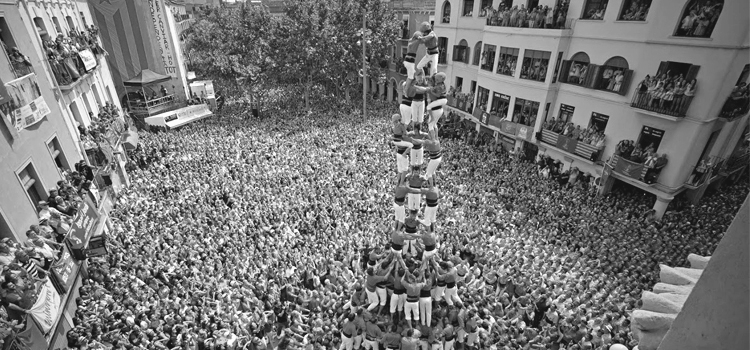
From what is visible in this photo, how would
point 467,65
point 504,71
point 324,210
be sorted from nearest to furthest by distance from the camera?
point 324,210, point 504,71, point 467,65

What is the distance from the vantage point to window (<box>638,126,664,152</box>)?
Answer: 17.0m

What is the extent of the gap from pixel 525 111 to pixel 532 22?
4990 mm

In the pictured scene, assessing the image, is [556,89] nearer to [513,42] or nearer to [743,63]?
[513,42]

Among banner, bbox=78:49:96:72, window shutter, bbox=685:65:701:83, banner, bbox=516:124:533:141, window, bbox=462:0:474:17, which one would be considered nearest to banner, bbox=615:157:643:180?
window shutter, bbox=685:65:701:83

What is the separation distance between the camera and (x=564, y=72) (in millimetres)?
20422

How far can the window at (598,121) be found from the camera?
19.1m

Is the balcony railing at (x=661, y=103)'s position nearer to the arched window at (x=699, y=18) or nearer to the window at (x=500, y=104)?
the arched window at (x=699, y=18)

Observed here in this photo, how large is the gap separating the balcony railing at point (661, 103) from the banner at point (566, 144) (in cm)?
324

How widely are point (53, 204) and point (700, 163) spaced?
25.5 m

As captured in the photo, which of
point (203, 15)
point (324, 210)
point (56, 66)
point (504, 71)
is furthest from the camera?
point (203, 15)

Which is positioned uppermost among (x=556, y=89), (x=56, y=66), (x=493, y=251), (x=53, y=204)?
(x=56, y=66)

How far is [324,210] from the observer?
16656 mm

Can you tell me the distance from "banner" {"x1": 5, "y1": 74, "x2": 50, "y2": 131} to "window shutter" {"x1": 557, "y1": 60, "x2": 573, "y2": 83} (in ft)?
77.0

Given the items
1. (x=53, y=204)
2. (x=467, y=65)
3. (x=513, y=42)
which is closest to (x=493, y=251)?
(x=513, y=42)
